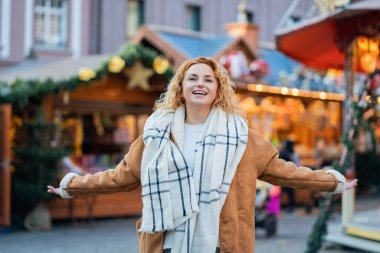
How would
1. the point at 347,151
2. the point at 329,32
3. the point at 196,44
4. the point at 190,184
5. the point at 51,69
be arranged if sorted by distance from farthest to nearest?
1. the point at 196,44
2. the point at 51,69
3. the point at 329,32
4. the point at 347,151
5. the point at 190,184

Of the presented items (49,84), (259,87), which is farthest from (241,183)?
(259,87)

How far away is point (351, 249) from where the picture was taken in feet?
32.7

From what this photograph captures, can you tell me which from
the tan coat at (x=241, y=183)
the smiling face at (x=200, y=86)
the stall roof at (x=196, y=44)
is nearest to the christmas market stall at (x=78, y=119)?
the stall roof at (x=196, y=44)

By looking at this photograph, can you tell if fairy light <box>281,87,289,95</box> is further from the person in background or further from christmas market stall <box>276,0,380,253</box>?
christmas market stall <box>276,0,380,253</box>

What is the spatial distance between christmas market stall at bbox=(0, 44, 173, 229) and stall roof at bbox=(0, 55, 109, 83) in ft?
0.13

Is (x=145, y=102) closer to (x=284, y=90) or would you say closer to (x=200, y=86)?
(x=284, y=90)

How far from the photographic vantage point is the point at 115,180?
406 cm

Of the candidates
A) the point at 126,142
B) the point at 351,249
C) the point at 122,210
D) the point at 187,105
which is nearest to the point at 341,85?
the point at 126,142

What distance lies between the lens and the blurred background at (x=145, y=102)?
9.88 meters

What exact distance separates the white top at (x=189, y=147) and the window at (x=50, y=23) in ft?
57.4

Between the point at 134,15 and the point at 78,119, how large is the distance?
917 cm

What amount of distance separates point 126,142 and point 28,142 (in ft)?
13.4

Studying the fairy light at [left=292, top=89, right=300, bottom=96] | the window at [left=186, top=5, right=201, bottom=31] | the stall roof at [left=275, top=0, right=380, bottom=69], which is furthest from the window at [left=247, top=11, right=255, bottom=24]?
the stall roof at [left=275, top=0, right=380, bottom=69]

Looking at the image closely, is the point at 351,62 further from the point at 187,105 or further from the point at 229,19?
the point at 229,19
